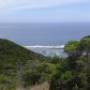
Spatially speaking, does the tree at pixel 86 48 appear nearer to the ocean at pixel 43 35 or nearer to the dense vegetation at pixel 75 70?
the dense vegetation at pixel 75 70

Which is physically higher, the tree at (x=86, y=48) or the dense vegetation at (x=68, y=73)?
the tree at (x=86, y=48)

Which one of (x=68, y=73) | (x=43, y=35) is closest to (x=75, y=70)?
(x=68, y=73)

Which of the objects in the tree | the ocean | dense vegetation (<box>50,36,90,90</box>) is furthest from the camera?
the ocean

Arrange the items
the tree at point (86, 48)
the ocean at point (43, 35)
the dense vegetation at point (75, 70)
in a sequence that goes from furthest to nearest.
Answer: the ocean at point (43, 35) → the tree at point (86, 48) → the dense vegetation at point (75, 70)

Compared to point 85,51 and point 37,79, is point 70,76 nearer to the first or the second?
point 85,51

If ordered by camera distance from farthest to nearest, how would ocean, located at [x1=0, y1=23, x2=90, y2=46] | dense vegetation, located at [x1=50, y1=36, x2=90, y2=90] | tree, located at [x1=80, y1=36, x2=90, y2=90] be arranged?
ocean, located at [x1=0, y1=23, x2=90, y2=46]
tree, located at [x1=80, y1=36, x2=90, y2=90]
dense vegetation, located at [x1=50, y1=36, x2=90, y2=90]

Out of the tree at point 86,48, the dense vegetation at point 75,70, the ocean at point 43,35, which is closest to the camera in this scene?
the dense vegetation at point 75,70

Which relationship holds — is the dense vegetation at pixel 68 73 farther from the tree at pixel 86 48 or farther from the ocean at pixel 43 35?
the ocean at pixel 43 35

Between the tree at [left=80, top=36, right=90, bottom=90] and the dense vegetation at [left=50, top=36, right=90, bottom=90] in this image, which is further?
the tree at [left=80, top=36, right=90, bottom=90]

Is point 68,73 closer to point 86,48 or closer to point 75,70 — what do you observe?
point 75,70

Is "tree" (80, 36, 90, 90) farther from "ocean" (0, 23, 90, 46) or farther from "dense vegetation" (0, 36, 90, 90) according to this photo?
"ocean" (0, 23, 90, 46)

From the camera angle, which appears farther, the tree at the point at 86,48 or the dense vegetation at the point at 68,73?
the tree at the point at 86,48

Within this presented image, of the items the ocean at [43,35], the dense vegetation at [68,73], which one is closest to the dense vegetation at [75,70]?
the dense vegetation at [68,73]

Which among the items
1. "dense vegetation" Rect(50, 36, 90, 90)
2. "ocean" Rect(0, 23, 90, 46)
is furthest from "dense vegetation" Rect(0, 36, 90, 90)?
"ocean" Rect(0, 23, 90, 46)
